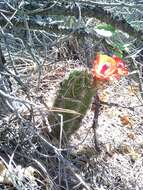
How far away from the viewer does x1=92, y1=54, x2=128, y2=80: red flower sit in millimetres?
2371

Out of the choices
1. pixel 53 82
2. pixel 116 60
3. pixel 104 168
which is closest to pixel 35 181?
pixel 104 168

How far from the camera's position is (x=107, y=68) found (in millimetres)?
2391

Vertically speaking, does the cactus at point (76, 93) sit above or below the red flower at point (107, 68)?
below

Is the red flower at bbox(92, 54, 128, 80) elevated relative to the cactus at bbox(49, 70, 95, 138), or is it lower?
elevated

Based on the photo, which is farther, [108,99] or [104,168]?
[108,99]

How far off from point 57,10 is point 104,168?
0.92 metres

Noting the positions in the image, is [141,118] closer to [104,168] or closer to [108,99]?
[108,99]

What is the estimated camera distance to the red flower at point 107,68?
7.78ft

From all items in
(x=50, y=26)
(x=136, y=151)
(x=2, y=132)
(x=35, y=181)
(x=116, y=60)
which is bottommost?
(x=136, y=151)

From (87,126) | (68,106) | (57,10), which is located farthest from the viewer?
(87,126)

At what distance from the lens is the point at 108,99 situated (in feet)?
10.6

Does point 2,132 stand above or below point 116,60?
below

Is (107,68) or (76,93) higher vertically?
(107,68)

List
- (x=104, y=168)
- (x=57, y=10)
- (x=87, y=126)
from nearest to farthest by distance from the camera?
(x=57, y=10)
(x=104, y=168)
(x=87, y=126)
